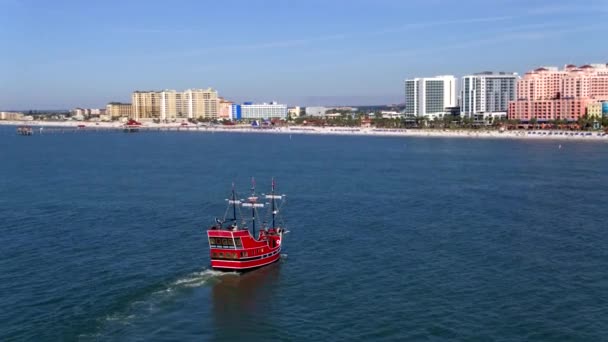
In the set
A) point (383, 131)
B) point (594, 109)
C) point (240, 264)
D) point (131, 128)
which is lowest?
point (240, 264)

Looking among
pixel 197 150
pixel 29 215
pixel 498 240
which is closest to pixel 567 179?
pixel 498 240

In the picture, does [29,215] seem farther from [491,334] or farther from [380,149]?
[380,149]

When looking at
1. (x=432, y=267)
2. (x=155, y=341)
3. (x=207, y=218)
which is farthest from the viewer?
(x=207, y=218)

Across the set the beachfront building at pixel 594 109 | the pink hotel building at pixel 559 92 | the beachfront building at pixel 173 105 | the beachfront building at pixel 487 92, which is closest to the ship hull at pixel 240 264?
the beachfront building at pixel 594 109

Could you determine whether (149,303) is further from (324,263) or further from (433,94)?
(433,94)

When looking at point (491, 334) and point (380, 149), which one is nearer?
point (491, 334)

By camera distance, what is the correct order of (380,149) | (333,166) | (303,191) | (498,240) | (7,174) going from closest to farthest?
(498,240) < (303,191) < (7,174) < (333,166) < (380,149)

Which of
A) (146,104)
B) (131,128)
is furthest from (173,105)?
(131,128)
